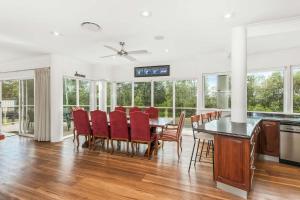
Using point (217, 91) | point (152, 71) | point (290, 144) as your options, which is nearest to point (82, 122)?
point (152, 71)

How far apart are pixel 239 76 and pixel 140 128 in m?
2.23

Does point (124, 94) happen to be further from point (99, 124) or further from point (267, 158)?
point (267, 158)

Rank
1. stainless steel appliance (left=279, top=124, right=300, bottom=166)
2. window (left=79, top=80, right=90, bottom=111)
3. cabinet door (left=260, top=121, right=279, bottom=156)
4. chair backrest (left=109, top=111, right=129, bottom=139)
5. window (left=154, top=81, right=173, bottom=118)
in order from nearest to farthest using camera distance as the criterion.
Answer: stainless steel appliance (left=279, top=124, right=300, bottom=166), cabinet door (left=260, top=121, right=279, bottom=156), chair backrest (left=109, top=111, right=129, bottom=139), window (left=79, top=80, right=90, bottom=111), window (left=154, top=81, right=173, bottom=118)

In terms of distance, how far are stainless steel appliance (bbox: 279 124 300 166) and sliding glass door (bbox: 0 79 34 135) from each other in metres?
7.09

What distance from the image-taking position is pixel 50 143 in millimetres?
5555

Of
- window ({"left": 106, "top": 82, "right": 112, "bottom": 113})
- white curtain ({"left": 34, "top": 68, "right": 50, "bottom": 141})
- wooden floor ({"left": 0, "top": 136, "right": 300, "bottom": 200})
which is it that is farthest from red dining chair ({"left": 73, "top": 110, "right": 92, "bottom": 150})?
window ({"left": 106, "top": 82, "right": 112, "bottom": 113})

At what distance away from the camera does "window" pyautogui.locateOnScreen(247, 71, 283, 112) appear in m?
5.17

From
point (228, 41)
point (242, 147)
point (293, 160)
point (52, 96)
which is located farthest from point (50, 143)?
point (293, 160)

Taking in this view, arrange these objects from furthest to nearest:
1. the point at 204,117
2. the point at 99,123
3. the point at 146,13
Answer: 1. the point at 99,123
2. the point at 204,117
3. the point at 146,13

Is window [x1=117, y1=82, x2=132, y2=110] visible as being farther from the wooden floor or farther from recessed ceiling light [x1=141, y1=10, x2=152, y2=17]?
recessed ceiling light [x1=141, y1=10, x2=152, y2=17]

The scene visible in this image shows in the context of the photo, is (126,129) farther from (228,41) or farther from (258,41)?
(258,41)

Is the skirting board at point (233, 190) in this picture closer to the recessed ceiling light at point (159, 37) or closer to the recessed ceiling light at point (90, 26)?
the recessed ceiling light at point (159, 37)

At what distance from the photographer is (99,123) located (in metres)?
4.61

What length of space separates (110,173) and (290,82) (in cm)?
499
